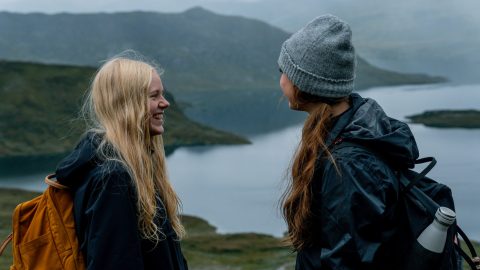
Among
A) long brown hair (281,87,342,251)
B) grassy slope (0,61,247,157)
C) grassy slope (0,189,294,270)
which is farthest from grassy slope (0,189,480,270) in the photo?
grassy slope (0,61,247,157)

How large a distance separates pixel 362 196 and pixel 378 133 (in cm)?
50

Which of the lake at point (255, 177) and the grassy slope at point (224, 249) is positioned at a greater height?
the grassy slope at point (224, 249)

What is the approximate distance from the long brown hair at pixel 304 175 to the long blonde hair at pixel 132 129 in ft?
3.34

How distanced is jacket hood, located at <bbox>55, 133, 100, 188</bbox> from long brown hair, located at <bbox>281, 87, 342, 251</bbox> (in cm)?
142

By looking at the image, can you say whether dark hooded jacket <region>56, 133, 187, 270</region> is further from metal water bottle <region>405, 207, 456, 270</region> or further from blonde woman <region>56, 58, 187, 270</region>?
metal water bottle <region>405, 207, 456, 270</region>

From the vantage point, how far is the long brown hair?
4.19 meters

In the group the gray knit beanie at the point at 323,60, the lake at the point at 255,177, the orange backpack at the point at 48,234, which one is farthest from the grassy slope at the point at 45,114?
the gray knit beanie at the point at 323,60

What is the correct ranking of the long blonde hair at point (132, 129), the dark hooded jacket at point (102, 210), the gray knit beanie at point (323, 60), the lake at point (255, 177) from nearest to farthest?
the dark hooded jacket at point (102, 210) → the gray knit beanie at point (323, 60) → the long blonde hair at point (132, 129) → the lake at point (255, 177)

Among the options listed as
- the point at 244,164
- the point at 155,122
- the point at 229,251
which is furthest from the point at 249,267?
the point at 244,164

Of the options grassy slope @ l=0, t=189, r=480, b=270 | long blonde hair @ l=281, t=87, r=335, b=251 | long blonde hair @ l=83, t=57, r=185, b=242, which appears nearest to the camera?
long blonde hair @ l=281, t=87, r=335, b=251

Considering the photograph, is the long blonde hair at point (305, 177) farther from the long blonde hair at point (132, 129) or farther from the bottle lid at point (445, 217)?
the long blonde hair at point (132, 129)

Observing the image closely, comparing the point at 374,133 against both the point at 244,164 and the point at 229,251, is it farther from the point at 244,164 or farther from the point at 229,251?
the point at 244,164

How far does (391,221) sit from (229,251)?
104 ft

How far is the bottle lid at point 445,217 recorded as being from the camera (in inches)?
149
